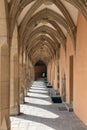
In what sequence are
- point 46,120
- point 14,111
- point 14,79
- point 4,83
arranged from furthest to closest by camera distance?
point 14,79, point 14,111, point 46,120, point 4,83

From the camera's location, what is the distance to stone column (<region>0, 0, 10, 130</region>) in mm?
9266

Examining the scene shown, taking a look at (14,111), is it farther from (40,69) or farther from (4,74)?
(40,69)

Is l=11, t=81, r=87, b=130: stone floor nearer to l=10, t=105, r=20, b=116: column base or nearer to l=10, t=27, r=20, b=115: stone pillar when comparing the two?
l=10, t=105, r=20, b=116: column base

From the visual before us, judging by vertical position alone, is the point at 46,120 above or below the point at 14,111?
below

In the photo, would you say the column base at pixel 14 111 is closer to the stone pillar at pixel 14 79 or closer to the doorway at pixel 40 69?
the stone pillar at pixel 14 79

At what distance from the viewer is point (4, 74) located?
31.7 feet

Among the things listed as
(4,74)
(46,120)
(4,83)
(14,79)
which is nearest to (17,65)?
(14,79)

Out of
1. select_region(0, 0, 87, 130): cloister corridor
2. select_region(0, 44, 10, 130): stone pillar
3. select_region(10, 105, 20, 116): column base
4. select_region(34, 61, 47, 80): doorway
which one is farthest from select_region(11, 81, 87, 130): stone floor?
select_region(34, 61, 47, 80): doorway

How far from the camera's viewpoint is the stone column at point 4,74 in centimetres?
927

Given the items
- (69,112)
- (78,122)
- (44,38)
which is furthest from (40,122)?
(44,38)

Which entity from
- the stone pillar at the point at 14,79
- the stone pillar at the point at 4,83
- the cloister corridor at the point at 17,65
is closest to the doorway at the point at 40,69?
the cloister corridor at the point at 17,65

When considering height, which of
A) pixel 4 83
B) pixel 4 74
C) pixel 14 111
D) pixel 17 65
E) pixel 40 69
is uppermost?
pixel 40 69

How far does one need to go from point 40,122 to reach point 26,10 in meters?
5.30

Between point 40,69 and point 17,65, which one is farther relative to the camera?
point 40,69
